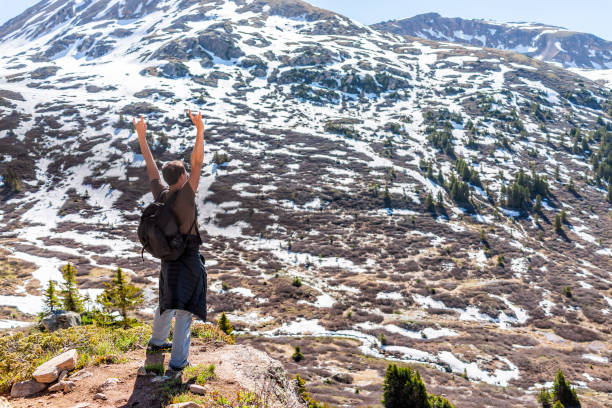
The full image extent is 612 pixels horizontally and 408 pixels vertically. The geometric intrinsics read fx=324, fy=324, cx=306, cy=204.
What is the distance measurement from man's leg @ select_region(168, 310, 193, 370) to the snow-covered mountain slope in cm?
1722

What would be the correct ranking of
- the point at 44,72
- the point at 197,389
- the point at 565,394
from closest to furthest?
the point at 197,389 < the point at 565,394 < the point at 44,72

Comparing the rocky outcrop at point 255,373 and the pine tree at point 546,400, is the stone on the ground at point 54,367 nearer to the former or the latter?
the rocky outcrop at point 255,373

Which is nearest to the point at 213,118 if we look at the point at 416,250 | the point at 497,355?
the point at 416,250

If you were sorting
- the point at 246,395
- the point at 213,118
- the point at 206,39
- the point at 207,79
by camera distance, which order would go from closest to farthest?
the point at 246,395 < the point at 213,118 < the point at 207,79 < the point at 206,39

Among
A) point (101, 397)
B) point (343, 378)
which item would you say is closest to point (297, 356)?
point (343, 378)

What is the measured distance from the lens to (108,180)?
245 ft

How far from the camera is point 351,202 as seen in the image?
2827 inches

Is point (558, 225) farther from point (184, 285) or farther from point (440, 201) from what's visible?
point (184, 285)

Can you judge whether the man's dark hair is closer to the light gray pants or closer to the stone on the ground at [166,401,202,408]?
the light gray pants

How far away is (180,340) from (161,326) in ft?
2.08

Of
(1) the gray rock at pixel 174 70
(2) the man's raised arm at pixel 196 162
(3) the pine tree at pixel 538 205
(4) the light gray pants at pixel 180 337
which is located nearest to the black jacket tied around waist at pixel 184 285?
(4) the light gray pants at pixel 180 337

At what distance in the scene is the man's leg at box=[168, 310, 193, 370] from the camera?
16.4ft

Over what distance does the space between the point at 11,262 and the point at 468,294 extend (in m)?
61.8

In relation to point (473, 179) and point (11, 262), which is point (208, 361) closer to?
point (11, 262)
